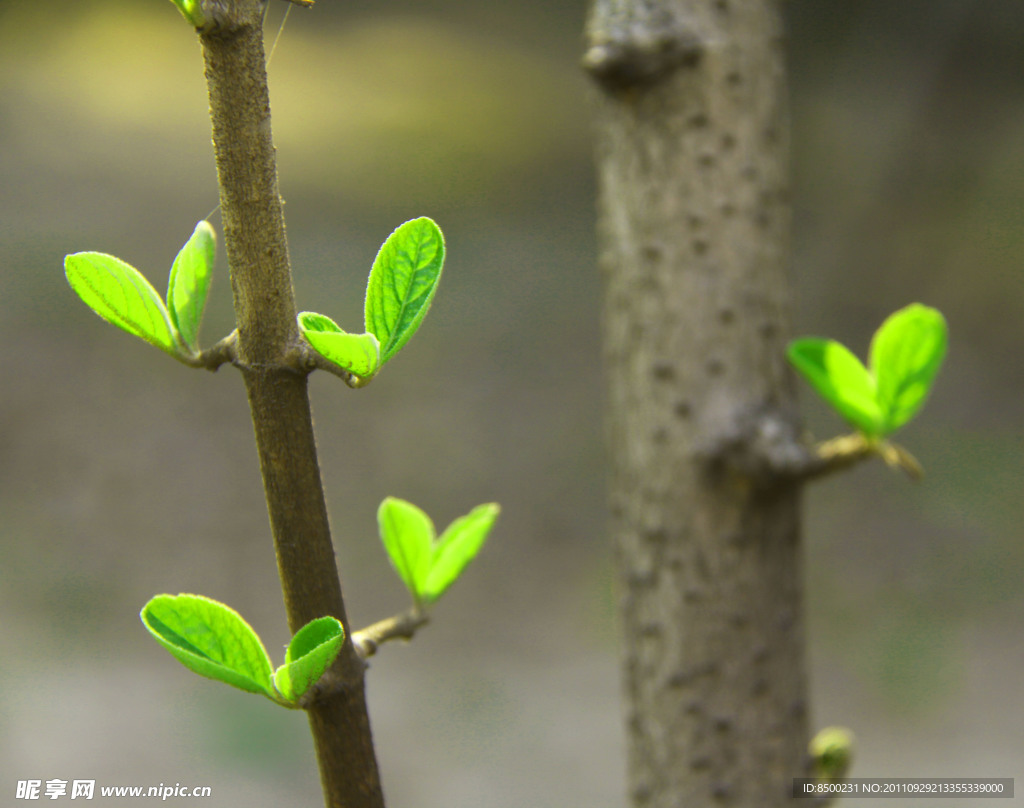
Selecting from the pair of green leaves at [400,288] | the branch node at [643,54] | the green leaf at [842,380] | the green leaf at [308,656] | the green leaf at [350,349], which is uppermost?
the branch node at [643,54]

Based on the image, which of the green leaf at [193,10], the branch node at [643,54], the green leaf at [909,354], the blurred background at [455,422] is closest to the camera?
the green leaf at [193,10]

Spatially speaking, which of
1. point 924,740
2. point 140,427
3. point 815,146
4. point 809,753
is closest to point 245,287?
point 809,753

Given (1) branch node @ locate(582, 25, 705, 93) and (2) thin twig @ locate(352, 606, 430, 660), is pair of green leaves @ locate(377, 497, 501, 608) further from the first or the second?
(1) branch node @ locate(582, 25, 705, 93)

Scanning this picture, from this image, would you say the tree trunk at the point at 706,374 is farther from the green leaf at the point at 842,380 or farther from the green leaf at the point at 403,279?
the green leaf at the point at 403,279

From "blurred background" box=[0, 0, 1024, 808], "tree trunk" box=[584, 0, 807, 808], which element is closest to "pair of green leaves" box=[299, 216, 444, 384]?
"tree trunk" box=[584, 0, 807, 808]

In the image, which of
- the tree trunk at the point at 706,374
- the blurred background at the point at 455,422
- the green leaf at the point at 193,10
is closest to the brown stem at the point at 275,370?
the green leaf at the point at 193,10

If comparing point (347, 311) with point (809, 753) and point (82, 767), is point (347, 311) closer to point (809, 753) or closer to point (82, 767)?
point (82, 767)

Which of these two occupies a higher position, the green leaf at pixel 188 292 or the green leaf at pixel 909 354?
the green leaf at pixel 188 292

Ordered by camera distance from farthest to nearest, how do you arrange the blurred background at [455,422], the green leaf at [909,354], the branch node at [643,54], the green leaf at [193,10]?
the blurred background at [455,422], the branch node at [643,54], the green leaf at [909,354], the green leaf at [193,10]
